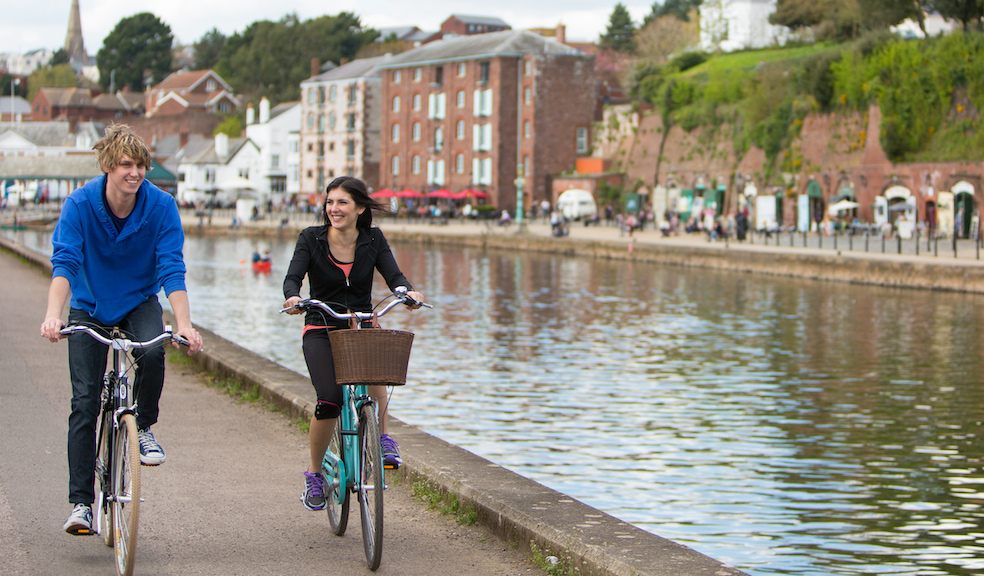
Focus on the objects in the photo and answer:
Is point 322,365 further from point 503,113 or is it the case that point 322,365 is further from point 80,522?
point 503,113

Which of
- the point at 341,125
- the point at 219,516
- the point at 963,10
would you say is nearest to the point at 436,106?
the point at 341,125

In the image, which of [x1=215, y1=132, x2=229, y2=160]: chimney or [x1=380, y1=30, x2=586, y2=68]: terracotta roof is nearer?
[x1=380, y1=30, x2=586, y2=68]: terracotta roof

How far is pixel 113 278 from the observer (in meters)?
7.01

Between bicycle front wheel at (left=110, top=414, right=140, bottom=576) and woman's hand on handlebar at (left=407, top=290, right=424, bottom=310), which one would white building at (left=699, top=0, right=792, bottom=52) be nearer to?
woman's hand on handlebar at (left=407, top=290, right=424, bottom=310)

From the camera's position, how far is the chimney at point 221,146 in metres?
136

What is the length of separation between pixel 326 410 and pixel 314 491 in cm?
56

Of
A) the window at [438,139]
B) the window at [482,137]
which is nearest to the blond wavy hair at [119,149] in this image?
the window at [482,137]

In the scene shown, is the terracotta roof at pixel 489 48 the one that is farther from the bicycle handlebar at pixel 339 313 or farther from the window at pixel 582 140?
the bicycle handlebar at pixel 339 313

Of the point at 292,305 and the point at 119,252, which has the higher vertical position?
the point at 119,252

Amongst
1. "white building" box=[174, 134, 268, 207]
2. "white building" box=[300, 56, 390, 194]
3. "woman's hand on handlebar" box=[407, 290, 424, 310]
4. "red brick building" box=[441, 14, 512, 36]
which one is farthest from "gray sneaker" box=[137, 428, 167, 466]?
"red brick building" box=[441, 14, 512, 36]

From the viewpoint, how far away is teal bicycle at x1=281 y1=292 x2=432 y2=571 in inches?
272

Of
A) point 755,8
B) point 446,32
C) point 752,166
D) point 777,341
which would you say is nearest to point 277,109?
point 446,32

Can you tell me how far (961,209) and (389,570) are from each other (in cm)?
5213

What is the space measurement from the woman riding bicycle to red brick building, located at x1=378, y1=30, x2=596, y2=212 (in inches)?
3310
